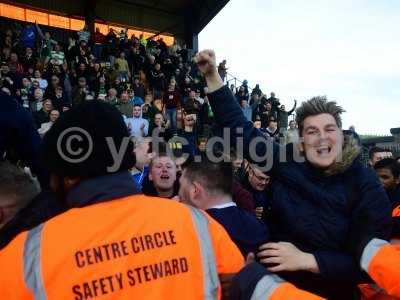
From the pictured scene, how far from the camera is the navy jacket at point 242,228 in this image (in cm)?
231

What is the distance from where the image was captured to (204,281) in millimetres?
1427

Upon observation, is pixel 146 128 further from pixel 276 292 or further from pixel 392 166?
pixel 276 292

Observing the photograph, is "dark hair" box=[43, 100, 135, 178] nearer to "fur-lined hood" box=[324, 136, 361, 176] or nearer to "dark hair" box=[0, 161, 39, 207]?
"dark hair" box=[0, 161, 39, 207]

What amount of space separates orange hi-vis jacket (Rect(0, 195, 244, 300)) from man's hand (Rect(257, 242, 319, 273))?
0.52m

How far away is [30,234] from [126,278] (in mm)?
303

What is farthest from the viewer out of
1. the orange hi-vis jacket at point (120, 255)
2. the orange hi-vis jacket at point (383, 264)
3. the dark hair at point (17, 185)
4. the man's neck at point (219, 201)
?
the man's neck at point (219, 201)

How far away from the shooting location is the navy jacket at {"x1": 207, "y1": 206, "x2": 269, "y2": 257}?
2312mm

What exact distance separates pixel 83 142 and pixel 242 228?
3.80 feet

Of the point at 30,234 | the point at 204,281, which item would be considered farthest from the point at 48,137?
the point at 204,281

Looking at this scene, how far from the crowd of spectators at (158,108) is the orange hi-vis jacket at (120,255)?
367 mm

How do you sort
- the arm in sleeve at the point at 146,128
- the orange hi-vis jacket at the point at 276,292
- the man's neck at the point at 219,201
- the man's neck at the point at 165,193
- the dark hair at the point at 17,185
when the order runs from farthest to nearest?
the arm in sleeve at the point at 146,128, the man's neck at the point at 165,193, the man's neck at the point at 219,201, the dark hair at the point at 17,185, the orange hi-vis jacket at the point at 276,292

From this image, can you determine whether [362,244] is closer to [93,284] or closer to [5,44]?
[93,284]

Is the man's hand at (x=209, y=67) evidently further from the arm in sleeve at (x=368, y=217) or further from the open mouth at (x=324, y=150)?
the arm in sleeve at (x=368, y=217)

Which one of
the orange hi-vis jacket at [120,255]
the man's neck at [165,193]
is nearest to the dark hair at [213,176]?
the orange hi-vis jacket at [120,255]
